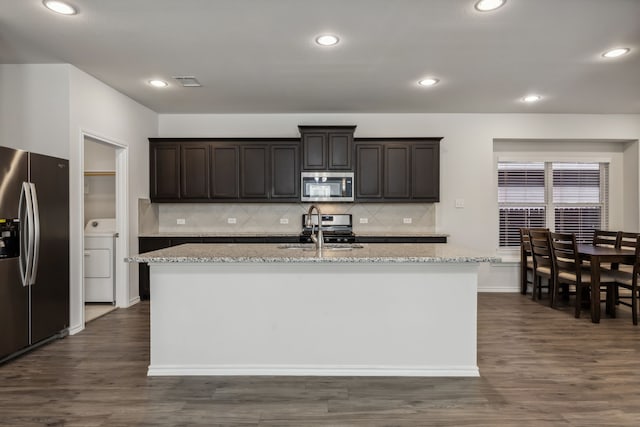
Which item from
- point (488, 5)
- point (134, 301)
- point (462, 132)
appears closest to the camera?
point (488, 5)

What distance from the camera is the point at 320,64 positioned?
3.63 m

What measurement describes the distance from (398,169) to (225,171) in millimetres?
2362

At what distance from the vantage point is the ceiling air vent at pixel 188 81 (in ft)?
13.2

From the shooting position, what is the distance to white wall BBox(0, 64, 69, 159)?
3621 mm

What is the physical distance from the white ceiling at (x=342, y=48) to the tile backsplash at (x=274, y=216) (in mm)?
1489

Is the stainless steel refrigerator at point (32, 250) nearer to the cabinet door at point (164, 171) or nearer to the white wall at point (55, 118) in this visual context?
the white wall at point (55, 118)

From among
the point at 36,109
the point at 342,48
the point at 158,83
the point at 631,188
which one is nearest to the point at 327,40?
the point at 342,48

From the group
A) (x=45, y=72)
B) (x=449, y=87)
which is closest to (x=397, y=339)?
(x=449, y=87)

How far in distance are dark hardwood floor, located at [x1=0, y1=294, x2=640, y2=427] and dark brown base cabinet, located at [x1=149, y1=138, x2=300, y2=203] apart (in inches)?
95.6

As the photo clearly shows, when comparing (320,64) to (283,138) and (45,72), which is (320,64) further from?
(45,72)

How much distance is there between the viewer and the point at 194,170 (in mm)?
5293

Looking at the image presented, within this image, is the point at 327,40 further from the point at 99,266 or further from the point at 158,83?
the point at 99,266

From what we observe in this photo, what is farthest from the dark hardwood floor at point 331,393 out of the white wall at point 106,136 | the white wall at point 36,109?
the white wall at point 36,109

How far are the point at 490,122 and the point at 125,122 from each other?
4903 millimetres
